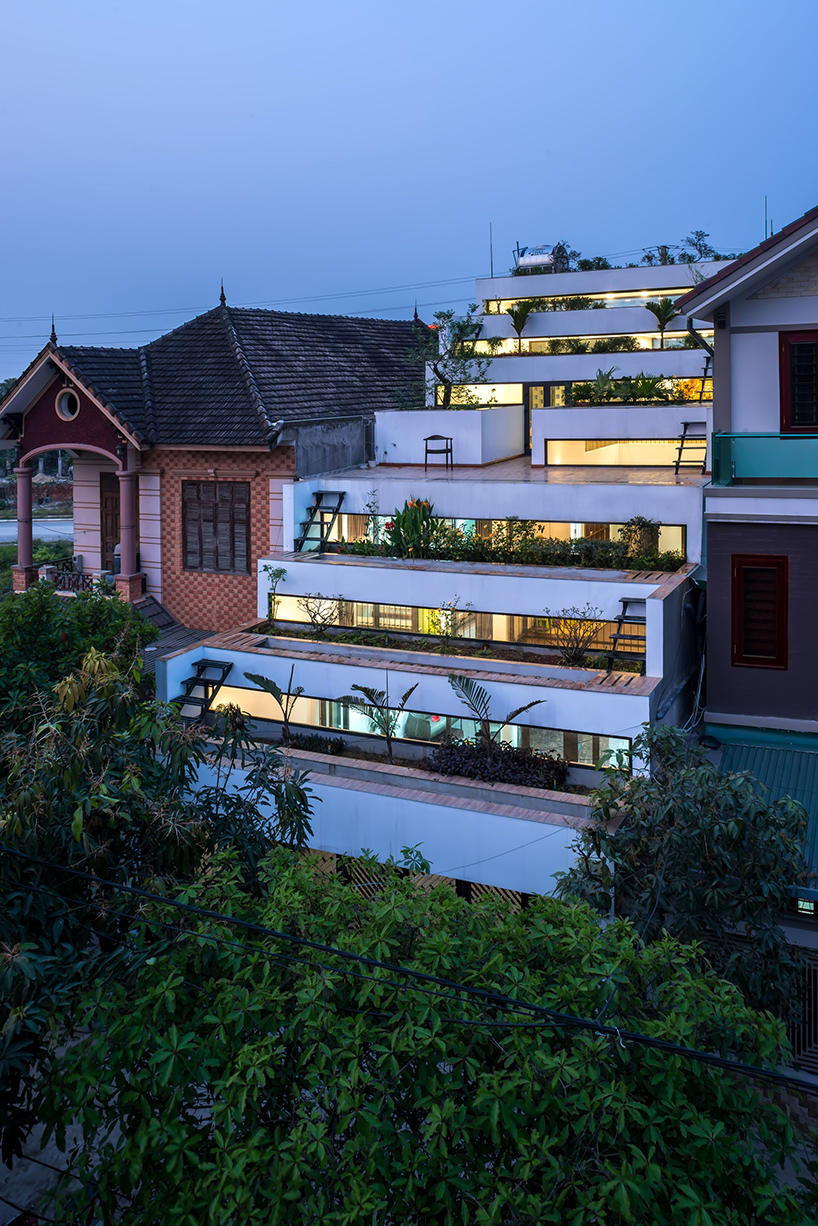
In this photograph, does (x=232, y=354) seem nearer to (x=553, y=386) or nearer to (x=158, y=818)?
(x=553, y=386)

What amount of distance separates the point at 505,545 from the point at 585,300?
14.6 metres

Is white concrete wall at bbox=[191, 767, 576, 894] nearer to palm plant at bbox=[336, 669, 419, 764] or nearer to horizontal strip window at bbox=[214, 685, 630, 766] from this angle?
palm plant at bbox=[336, 669, 419, 764]

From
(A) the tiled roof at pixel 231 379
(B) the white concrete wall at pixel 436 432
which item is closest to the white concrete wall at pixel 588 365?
(A) the tiled roof at pixel 231 379

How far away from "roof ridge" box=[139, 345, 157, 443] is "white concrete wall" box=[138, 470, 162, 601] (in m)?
0.86

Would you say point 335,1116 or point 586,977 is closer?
point 335,1116

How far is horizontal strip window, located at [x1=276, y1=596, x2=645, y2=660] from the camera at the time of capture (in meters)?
14.4

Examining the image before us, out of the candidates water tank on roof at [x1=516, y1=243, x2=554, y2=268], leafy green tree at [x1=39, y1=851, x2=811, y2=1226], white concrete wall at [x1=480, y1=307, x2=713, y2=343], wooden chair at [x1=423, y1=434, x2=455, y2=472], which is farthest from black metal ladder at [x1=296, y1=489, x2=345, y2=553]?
water tank on roof at [x1=516, y1=243, x2=554, y2=268]

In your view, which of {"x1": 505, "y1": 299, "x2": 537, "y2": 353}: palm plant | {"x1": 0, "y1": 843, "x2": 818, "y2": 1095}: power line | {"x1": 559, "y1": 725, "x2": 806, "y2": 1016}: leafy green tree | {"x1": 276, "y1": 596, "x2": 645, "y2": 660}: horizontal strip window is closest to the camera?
{"x1": 0, "y1": 843, "x2": 818, "y2": 1095}: power line

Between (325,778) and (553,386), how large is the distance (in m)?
15.5

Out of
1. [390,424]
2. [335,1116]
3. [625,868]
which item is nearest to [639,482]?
[390,424]

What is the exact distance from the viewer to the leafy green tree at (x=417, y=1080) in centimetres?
585

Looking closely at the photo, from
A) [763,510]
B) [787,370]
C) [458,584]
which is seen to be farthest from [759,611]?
[458,584]

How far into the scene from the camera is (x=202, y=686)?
50.3 feet

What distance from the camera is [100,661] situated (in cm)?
991
